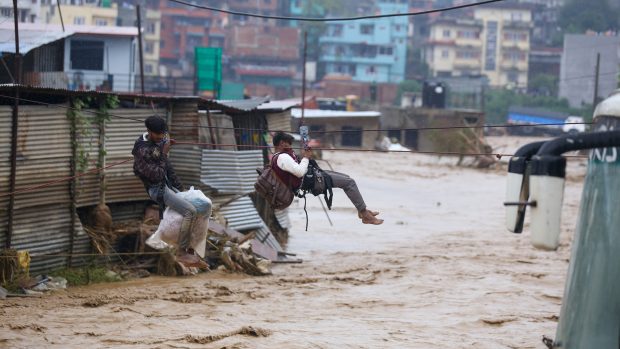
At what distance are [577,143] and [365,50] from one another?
287 feet

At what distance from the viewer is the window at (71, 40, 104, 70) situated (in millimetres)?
40312

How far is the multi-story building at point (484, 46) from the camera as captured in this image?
306 ft

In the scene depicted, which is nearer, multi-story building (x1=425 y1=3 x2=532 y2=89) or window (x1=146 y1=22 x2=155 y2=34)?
window (x1=146 y1=22 x2=155 y2=34)

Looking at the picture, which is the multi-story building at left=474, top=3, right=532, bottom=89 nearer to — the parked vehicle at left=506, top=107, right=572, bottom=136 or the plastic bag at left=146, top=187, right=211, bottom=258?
the parked vehicle at left=506, top=107, right=572, bottom=136

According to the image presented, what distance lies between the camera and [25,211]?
17.9 meters

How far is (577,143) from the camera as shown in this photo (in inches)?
277

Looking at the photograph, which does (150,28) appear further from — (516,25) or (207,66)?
(207,66)

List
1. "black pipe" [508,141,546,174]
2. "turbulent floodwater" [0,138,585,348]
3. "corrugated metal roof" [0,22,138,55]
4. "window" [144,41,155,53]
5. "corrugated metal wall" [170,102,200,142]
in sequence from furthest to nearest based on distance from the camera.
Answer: "window" [144,41,155,53] < "corrugated metal roof" [0,22,138,55] < "corrugated metal wall" [170,102,200,142] < "turbulent floodwater" [0,138,585,348] < "black pipe" [508,141,546,174]

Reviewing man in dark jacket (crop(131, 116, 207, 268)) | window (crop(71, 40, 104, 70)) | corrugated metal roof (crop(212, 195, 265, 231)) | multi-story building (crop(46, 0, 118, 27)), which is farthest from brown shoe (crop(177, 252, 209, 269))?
multi-story building (crop(46, 0, 118, 27))

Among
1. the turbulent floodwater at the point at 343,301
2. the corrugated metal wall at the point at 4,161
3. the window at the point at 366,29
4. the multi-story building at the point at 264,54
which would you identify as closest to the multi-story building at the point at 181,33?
the multi-story building at the point at 264,54

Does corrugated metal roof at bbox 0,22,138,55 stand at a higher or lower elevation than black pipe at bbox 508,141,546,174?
higher

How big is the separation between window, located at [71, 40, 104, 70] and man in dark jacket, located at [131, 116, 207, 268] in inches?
1109

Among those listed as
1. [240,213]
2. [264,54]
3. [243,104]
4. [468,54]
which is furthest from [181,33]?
[240,213]

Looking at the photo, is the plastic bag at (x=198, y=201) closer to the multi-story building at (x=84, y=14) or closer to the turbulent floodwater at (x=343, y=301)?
the turbulent floodwater at (x=343, y=301)
